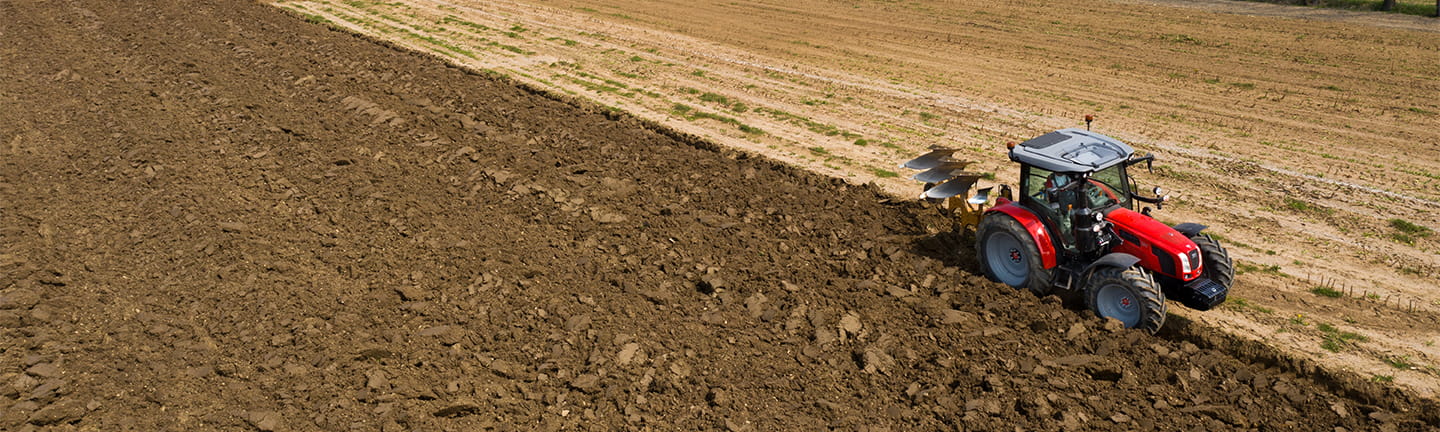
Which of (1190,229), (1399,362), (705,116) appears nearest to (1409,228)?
(1399,362)

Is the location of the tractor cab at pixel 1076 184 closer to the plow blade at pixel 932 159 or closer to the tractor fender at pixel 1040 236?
the tractor fender at pixel 1040 236

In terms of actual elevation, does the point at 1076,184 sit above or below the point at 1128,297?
above

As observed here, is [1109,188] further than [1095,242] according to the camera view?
Yes

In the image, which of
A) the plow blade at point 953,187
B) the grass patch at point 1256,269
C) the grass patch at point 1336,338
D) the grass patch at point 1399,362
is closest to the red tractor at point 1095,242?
the plow blade at point 953,187

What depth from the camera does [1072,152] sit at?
29.5ft

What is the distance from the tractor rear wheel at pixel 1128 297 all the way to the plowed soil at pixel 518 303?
0.66 ft

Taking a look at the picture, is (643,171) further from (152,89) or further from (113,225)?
(152,89)

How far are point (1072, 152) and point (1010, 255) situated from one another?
1225mm

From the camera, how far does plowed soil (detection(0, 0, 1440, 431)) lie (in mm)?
7656

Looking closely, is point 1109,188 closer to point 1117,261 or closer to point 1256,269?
point 1117,261

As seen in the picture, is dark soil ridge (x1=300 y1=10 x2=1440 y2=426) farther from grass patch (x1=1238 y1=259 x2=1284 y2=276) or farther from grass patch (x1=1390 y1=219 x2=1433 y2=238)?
grass patch (x1=1390 y1=219 x2=1433 y2=238)

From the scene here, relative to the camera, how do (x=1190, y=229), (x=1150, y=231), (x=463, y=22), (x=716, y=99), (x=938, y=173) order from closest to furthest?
(x=1150, y=231) < (x=1190, y=229) < (x=938, y=173) < (x=716, y=99) < (x=463, y=22)

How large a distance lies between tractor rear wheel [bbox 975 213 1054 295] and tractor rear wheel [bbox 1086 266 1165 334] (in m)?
0.47

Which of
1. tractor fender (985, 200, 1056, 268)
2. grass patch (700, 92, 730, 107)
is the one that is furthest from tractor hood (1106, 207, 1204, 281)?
grass patch (700, 92, 730, 107)
